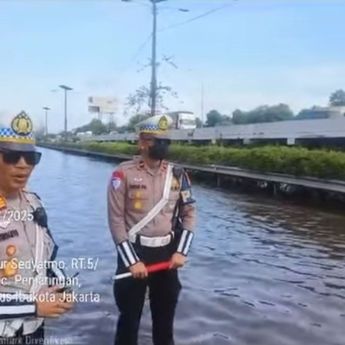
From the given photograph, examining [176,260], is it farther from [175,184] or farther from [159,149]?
[159,149]

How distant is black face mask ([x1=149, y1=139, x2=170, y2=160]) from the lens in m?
3.42

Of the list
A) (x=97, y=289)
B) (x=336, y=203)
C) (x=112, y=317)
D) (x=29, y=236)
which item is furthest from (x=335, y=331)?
(x=336, y=203)

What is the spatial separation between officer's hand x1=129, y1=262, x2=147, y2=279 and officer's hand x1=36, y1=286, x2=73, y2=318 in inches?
41.9

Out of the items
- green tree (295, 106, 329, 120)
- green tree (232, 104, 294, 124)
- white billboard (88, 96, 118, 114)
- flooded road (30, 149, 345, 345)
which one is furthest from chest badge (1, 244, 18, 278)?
white billboard (88, 96, 118, 114)

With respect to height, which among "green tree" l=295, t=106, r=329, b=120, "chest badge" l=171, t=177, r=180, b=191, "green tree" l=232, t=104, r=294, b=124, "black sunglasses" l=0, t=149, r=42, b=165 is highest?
"green tree" l=232, t=104, r=294, b=124

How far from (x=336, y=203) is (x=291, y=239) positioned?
5924 mm

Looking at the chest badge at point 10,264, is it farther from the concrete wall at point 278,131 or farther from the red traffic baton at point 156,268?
the concrete wall at point 278,131

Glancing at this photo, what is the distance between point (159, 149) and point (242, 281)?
141 inches

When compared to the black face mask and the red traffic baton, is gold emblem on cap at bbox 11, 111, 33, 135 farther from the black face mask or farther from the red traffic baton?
the red traffic baton

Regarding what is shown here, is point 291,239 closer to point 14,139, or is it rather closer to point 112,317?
point 112,317

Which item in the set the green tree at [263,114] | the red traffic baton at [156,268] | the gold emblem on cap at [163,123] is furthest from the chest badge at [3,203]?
the green tree at [263,114]

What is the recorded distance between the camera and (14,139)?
2256 millimetres

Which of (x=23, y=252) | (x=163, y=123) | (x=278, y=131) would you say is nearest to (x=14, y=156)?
(x=23, y=252)

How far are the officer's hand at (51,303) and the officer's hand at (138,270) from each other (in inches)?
41.9
